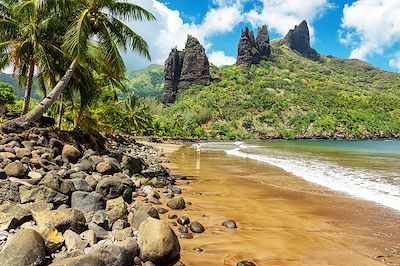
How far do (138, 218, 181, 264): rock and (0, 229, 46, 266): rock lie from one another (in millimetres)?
1627

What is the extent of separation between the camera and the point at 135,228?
7.21m

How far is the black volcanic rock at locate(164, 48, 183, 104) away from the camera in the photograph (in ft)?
570

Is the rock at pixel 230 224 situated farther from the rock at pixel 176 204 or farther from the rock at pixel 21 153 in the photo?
the rock at pixel 21 153

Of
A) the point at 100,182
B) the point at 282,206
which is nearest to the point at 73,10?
the point at 100,182

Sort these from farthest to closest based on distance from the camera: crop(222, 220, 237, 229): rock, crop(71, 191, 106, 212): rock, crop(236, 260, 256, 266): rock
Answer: crop(222, 220, 237, 229): rock, crop(71, 191, 106, 212): rock, crop(236, 260, 256, 266): rock

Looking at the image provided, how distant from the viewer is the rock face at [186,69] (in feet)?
551

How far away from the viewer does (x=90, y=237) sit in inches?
233

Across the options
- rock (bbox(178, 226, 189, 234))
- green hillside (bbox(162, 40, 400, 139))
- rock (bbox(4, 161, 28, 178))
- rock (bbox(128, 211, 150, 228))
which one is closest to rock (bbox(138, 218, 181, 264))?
rock (bbox(128, 211, 150, 228))

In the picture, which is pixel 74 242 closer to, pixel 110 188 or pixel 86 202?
pixel 86 202

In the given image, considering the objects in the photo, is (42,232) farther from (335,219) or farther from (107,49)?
(107,49)

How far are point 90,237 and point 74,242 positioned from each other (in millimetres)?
363

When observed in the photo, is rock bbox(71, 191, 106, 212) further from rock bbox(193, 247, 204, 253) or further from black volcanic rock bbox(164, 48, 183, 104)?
black volcanic rock bbox(164, 48, 183, 104)

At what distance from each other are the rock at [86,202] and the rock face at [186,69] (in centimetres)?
16105

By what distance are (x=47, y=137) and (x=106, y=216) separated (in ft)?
26.7
